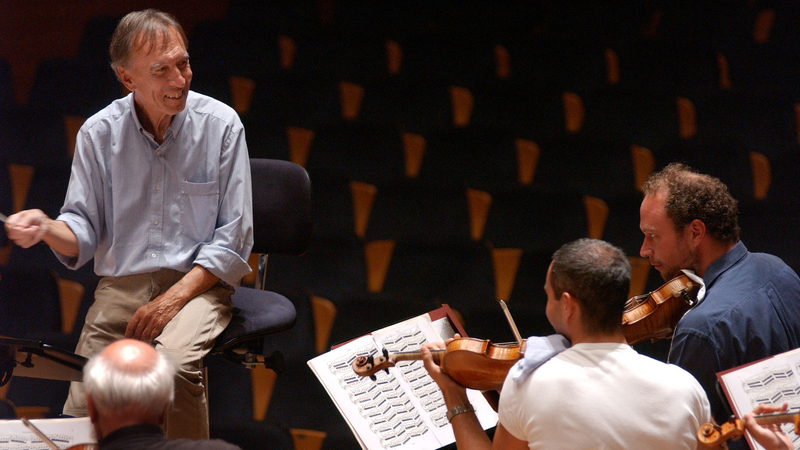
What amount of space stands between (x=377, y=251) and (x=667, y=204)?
1.33 m

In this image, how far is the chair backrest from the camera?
97.2 inches

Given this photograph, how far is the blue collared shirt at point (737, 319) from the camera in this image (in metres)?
1.77

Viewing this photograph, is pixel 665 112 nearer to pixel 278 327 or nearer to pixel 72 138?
pixel 278 327

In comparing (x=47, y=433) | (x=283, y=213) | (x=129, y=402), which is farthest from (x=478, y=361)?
(x=283, y=213)

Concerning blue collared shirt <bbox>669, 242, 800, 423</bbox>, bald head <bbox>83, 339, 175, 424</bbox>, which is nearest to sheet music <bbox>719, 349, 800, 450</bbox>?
blue collared shirt <bbox>669, 242, 800, 423</bbox>

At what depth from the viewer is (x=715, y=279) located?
1992mm

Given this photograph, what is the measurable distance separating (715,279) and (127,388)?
5.04 feet

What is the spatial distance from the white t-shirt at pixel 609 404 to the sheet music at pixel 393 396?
60 cm

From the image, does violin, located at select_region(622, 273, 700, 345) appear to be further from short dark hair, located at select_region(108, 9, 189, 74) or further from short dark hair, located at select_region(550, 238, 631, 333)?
short dark hair, located at select_region(108, 9, 189, 74)

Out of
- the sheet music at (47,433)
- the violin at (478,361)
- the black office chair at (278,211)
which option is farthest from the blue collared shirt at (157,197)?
the violin at (478,361)

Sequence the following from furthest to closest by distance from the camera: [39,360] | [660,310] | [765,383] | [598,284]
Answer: [660,310] < [39,360] < [765,383] < [598,284]

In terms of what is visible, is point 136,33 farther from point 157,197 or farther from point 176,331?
point 176,331

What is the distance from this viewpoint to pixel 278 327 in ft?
7.18

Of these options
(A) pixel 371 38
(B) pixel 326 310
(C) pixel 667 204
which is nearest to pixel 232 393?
(B) pixel 326 310
